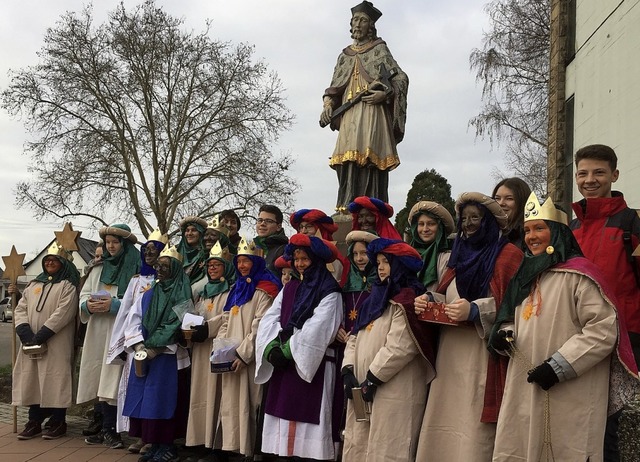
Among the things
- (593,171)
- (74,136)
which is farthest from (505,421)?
(74,136)

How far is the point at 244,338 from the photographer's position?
591 centimetres

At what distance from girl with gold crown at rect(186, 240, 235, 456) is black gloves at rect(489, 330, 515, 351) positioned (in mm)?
3019

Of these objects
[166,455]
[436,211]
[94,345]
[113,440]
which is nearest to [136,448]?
[113,440]

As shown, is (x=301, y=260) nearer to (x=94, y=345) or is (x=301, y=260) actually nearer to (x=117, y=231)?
(x=117, y=231)

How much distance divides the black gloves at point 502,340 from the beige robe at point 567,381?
0.17 feet

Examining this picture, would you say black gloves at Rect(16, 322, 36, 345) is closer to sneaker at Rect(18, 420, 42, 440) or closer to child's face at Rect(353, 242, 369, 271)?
sneaker at Rect(18, 420, 42, 440)

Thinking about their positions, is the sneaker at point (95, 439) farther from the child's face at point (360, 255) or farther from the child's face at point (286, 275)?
the child's face at point (360, 255)

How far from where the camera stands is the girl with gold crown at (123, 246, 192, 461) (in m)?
6.12

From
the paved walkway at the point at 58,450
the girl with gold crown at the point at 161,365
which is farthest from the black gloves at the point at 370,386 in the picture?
the paved walkway at the point at 58,450

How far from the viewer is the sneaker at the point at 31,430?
7375 mm

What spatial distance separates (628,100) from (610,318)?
24.9 ft

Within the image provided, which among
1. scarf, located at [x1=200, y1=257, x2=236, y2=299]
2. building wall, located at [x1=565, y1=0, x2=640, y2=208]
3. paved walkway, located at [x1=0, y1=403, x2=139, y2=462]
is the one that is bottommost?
paved walkway, located at [x1=0, y1=403, x2=139, y2=462]

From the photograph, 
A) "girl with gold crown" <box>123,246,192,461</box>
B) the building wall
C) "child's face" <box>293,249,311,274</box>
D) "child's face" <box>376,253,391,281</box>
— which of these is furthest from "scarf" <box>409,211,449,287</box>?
the building wall

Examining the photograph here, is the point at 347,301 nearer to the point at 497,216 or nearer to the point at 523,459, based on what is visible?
the point at 497,216
